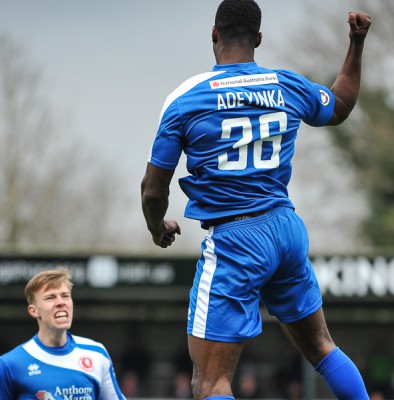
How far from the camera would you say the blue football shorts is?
4.82 m

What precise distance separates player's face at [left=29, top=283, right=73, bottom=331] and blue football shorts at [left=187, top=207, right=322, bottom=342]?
1.42 meters

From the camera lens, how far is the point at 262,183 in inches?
195

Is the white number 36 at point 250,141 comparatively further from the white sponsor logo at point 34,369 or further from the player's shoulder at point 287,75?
the white sponsor logo at point 34,369

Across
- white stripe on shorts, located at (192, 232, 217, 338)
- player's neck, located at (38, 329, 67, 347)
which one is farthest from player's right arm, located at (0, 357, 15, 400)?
white stripe on shorts, located at (192, 232, 217, 338)

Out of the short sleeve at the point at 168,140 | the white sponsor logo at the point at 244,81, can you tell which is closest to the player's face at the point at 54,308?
the short sleeve at the point at 168,140

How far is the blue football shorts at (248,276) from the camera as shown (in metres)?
4.82

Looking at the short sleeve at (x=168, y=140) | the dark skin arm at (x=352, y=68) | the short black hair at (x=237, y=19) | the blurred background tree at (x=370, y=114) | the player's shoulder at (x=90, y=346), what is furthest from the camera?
the blurred background tree at (x=370, y=114)

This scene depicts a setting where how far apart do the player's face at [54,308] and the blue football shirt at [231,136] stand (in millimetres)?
1459

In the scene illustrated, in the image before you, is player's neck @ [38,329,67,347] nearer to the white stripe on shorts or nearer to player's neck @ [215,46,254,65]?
the white stripe on shorts

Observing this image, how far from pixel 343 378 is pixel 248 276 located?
0.73 metres

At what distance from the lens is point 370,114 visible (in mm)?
27141

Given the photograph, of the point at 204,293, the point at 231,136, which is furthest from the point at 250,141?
the point at 204,293

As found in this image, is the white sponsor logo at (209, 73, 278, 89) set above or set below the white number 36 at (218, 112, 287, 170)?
above

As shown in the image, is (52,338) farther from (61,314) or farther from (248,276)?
(248,276)
